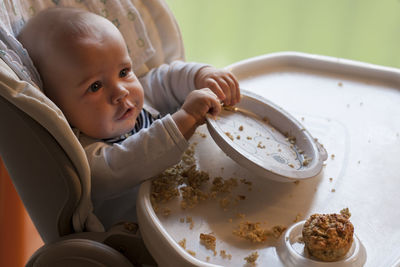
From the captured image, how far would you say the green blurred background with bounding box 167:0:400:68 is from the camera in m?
1.80

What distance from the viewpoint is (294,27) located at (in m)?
1.85

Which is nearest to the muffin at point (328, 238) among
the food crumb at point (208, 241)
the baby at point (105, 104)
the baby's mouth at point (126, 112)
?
the food crumb at point (208, 241)

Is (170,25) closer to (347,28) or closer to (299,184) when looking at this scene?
(299,184)

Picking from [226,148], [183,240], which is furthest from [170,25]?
[183,240]

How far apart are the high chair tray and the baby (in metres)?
0.06

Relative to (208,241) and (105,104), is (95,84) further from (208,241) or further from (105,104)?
(208,241)

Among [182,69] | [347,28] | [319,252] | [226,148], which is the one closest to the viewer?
[319,252]

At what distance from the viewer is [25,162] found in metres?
0.70

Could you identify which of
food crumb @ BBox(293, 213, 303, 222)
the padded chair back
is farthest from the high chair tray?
the padded chair back

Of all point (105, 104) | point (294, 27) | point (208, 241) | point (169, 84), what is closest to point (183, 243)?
point (208, 241)

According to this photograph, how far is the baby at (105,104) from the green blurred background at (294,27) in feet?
3.51

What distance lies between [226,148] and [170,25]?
39cm

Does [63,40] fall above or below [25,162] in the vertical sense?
above

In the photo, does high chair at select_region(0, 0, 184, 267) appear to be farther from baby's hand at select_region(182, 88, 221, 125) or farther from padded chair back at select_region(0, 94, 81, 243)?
baby's hand at select_region(182, 88, 221, 125)
